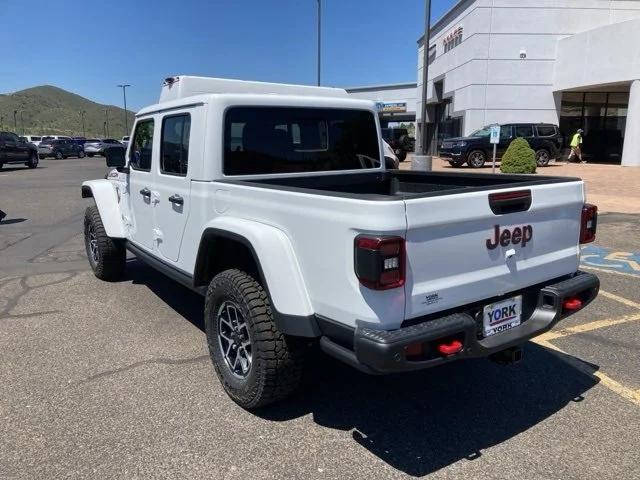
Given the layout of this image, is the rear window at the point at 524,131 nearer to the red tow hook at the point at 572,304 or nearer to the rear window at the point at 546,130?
the rear window at the point at 546,130

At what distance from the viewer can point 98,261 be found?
5992 mm

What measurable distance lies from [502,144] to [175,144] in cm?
2072

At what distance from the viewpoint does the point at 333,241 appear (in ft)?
8.42

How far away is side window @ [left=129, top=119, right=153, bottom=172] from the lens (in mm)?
4691

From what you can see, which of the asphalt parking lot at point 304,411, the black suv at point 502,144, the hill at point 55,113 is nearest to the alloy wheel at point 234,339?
the asphalt parking lot at point 304,411

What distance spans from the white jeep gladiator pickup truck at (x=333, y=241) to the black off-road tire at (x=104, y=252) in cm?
132

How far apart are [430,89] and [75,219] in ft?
→ 100

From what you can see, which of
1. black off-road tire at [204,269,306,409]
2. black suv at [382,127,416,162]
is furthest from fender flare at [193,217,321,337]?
black suv at [382,127,416,162]

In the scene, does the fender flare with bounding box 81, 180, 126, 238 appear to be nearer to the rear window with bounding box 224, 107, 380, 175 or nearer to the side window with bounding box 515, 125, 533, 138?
the rear window with bounding box 224, 107, 380, 175

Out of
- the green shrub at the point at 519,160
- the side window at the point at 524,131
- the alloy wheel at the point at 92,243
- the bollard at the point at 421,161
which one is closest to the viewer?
the alloy wheel at the point at 92,243

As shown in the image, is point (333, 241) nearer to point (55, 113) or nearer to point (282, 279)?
point (282, 279)

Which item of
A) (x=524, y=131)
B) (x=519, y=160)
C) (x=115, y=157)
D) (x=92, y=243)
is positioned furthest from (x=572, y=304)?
(x=524, y=131)

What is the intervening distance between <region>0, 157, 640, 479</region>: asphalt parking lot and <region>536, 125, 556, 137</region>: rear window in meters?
19.6

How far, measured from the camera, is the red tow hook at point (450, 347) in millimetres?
2568
